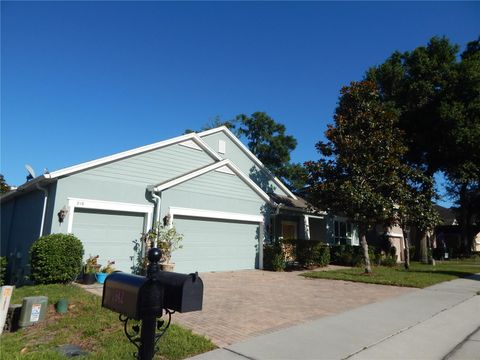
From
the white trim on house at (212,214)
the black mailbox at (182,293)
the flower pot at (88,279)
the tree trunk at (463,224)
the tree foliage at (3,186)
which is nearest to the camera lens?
the black mailbox at (182,293)

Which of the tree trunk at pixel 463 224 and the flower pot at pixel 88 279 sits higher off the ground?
the tree trunk at pixel 463 224

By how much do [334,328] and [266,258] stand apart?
33.5ft

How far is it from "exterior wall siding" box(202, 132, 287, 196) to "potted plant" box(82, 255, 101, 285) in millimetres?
9740

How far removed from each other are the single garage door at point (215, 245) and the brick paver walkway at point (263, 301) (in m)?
0.79

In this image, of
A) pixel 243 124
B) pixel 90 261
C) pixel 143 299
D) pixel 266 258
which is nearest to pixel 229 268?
pixel 266 258

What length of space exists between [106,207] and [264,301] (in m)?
6.51

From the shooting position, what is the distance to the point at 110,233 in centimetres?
1266

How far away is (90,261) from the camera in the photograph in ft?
37.9

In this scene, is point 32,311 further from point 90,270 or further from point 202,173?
point 202,173

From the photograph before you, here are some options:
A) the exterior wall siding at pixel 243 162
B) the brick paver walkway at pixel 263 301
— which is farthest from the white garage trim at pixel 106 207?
the exterior wall siding at pixel 243 162

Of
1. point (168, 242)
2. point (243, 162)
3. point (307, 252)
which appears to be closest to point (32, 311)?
point (168, 242)

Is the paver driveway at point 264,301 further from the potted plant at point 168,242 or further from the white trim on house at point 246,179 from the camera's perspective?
the white trim on house at point 246,179

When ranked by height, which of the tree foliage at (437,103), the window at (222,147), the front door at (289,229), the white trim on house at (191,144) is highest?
the tree foliage at (437,103)

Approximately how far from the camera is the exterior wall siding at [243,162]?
20.1 meters
